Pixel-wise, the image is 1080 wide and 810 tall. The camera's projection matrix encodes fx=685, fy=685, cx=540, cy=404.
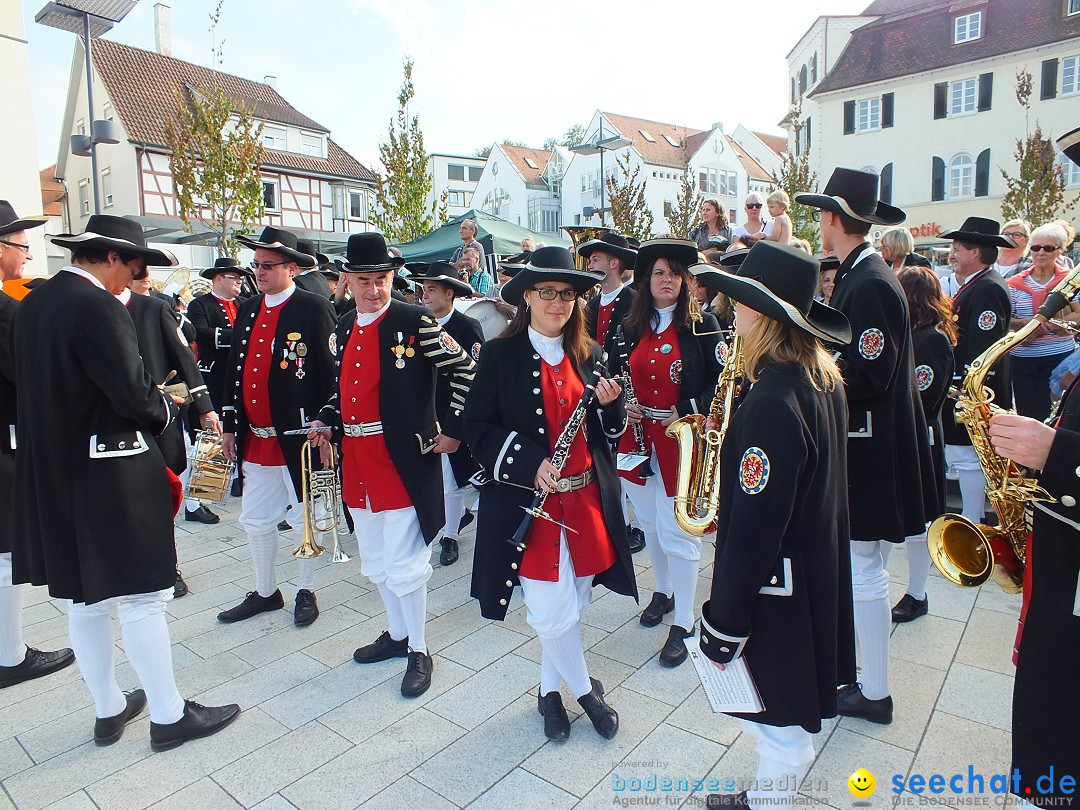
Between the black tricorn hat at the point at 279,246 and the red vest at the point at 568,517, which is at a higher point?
the black tricorn hat at the point at 279,246

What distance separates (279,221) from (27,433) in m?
32.8

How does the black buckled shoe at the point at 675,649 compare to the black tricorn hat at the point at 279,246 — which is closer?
the black buckled shoe at the point at 675,649

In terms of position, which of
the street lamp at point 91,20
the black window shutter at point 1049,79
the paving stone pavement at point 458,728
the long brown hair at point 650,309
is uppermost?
the black window shutter at point 1049,79

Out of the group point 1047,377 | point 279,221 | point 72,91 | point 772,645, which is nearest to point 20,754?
point 772,645

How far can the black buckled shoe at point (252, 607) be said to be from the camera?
4953 millimetres

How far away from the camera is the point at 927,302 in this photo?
4805 mm

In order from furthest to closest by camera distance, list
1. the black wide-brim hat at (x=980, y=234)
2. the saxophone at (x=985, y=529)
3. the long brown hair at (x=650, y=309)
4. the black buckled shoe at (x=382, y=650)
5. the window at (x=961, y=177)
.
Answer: the window at (x=961, y=177)
the black wide-brim hat at (x=980, y=234)
the long brown hair at (x=650, y=309)
the black buckled shoe at (x=382, y=650)
the saxophone at (x=985, y=529)

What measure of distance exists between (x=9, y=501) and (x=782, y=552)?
14.4 feet

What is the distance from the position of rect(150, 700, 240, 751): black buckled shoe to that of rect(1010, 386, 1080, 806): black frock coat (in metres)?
3.57

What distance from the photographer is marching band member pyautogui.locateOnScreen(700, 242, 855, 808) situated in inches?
89.1

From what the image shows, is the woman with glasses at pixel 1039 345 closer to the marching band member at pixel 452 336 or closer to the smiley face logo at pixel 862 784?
the smiley face logo at pixel 862 784

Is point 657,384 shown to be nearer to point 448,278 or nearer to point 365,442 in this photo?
point 365,442

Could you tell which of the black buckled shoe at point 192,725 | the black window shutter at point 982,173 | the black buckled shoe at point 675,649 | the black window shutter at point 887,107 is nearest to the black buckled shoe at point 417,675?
the black buckled shoe at point 192,725

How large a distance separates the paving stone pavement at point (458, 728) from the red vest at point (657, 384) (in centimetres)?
120
